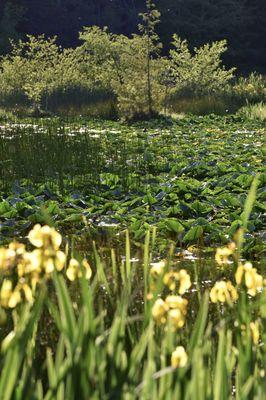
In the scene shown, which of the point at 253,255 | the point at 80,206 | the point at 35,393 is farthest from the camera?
the point at 80,206

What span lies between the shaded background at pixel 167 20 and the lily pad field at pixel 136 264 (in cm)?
2377

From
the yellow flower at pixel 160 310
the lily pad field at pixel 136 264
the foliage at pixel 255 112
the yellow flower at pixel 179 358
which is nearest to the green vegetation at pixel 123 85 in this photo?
the foliage at pixel 255 112

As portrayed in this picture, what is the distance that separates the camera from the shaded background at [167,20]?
37.2 meters

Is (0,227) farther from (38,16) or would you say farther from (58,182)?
(38,16)

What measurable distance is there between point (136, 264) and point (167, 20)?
36.5 m

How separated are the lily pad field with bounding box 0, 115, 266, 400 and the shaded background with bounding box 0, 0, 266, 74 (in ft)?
78.0

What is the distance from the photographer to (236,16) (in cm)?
4003

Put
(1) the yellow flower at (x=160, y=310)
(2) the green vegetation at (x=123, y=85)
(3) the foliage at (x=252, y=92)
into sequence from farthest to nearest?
1. (3) the foliage at (x=252, y=92)
2. (2) the green vegetation at (x=123, y=85)
3. (1) the yellow flower at (x=160, y=310)

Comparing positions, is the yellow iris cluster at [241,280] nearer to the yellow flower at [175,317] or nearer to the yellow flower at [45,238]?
the yellow flower at [175,317]

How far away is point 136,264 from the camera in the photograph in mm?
3441

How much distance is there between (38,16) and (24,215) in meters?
38.3

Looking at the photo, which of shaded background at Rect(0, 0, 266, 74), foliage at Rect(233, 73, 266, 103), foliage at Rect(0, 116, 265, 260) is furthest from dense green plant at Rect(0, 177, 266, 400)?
shaded background at Rect(0, 0, 266, 74)

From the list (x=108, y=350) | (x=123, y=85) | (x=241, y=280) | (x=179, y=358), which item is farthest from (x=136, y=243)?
Result: (x=123, y=85)

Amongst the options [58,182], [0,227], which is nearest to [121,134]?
[58,182]
